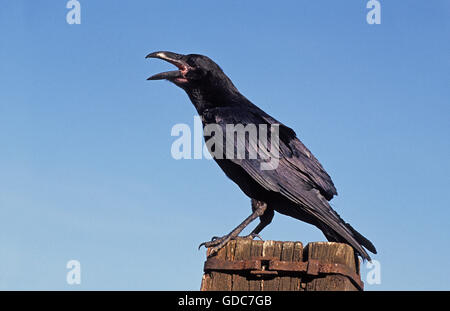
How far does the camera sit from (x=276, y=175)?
5320 mm

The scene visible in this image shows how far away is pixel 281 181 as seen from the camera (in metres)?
5.28

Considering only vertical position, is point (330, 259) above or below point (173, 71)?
below

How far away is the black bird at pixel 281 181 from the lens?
16.5 feet

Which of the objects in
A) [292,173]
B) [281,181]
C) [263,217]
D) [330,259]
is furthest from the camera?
[263,217]

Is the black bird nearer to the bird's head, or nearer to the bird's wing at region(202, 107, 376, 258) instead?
the bird's wing at region(202, 107, 376, 258)

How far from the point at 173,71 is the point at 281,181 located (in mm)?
2098

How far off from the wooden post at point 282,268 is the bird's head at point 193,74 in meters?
3.30

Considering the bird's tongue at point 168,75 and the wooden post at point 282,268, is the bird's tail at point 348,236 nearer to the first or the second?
the wooden post at point 282,268

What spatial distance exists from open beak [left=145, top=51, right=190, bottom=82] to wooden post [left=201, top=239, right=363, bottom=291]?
3.38 m

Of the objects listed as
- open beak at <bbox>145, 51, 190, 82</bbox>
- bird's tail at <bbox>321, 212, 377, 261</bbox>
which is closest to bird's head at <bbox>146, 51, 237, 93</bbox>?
open beak at <bbox>145, 51, 190, 82</bbox>

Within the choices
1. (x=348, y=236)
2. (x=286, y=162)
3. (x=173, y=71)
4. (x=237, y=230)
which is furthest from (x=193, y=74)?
(x=348, y=236)

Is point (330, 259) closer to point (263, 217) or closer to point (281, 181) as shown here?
point (281, 181)
